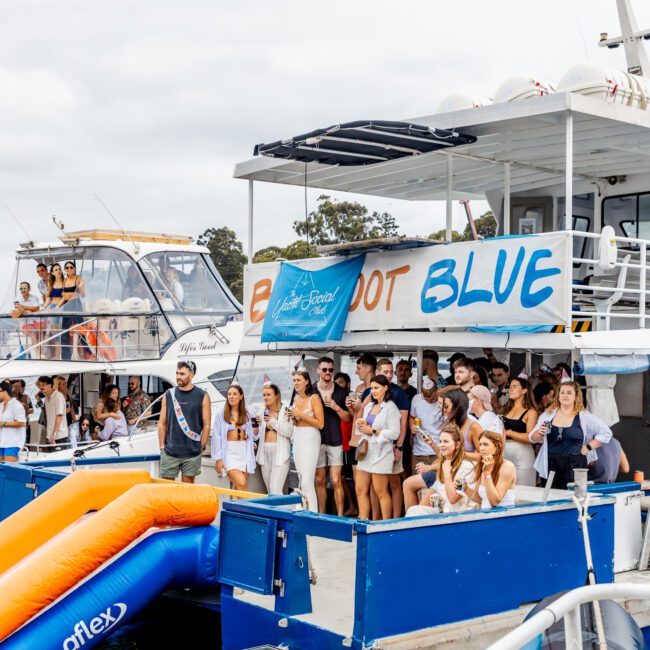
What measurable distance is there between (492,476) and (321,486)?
3.50m

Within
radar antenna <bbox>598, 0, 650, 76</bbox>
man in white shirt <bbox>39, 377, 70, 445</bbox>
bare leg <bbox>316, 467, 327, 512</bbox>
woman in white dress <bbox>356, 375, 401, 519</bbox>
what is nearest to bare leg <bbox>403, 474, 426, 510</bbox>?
woman in white dress <bbox>356, 375, 401, 519</bbox>

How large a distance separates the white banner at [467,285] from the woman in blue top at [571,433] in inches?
31.7

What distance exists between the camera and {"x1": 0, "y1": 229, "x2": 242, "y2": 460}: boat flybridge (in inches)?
687

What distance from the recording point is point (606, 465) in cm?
848

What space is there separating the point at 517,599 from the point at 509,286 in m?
3.46

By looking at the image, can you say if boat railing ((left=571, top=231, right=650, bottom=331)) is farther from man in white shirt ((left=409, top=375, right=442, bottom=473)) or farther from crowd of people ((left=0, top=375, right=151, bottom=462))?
crowd of people ((left=0, top=375, right=151, bottom=462))

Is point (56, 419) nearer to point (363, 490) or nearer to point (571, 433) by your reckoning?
point (363, 490)

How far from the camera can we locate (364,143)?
998 centimetres

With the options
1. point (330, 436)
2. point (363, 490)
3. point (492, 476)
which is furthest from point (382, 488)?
point (492, 476)

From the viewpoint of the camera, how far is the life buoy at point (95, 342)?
17281 millimetres

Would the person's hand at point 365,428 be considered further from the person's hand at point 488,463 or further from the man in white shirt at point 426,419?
the person's hand at point 488,463

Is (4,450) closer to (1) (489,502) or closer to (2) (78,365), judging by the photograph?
(2) (78,365)

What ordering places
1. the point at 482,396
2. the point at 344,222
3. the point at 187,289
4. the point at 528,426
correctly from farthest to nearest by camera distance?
the point at 344,222
the point at 187,289
the point at 528,426
the point at 482,396

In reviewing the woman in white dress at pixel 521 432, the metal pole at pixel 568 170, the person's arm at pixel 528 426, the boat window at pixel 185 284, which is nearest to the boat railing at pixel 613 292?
the metal pole at pixel 568 170
